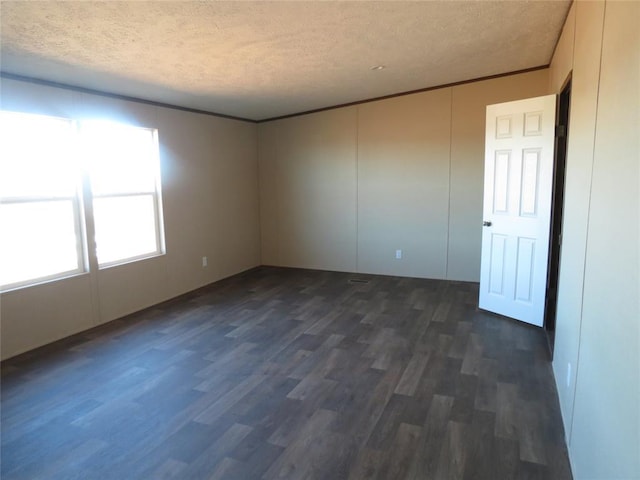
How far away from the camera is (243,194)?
6.40 meters

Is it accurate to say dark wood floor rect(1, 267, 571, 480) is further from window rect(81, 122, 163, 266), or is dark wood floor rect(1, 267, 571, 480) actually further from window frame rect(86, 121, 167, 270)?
window rect(81, 122, 163, 266)

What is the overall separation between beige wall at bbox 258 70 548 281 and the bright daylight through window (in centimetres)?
225

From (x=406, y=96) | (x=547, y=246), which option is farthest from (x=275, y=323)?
(x=406, y=96)

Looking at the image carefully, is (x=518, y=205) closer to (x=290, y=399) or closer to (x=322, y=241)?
(x=290, y=399)

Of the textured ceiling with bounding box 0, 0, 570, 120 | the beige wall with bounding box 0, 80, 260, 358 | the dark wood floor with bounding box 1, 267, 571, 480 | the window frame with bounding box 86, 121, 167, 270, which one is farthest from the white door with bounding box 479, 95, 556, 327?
the window frame with bounding box 86, 121, 167, 270

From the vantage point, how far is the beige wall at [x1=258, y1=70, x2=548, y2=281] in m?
5.12

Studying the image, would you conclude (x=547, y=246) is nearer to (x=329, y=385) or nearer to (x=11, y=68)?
(x=329, y=385)

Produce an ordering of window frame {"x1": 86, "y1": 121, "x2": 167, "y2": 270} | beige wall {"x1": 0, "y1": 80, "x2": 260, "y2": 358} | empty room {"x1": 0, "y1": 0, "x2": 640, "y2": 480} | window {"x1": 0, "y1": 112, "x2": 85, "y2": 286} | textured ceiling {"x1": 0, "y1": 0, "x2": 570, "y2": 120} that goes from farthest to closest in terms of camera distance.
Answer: window frame {"x1": 86, "y1": 121, "x2": 167, "y2": 270}, beige wall {"x1": 0, "y1": 80, "x2": 260, "y2": 358}, window {"x1": 0, "y1": 112, "x2": 85, "y2": 286}, textured ceiling {"x1": 0, "y1": 0, "x2": 570, "y2": 120}, empty room {"x1": 0, "y1": 0, "x2": 640, "y2": 480}

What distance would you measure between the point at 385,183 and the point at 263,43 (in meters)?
3.04

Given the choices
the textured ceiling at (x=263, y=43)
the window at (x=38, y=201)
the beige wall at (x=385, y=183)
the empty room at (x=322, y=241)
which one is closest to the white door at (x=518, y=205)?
the empty room at (x=322, y=241)

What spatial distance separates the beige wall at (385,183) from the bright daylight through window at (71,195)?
7.38 ft

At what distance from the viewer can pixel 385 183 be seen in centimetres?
568

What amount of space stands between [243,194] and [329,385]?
13.7ft

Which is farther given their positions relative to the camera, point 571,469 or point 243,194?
point 243,194
